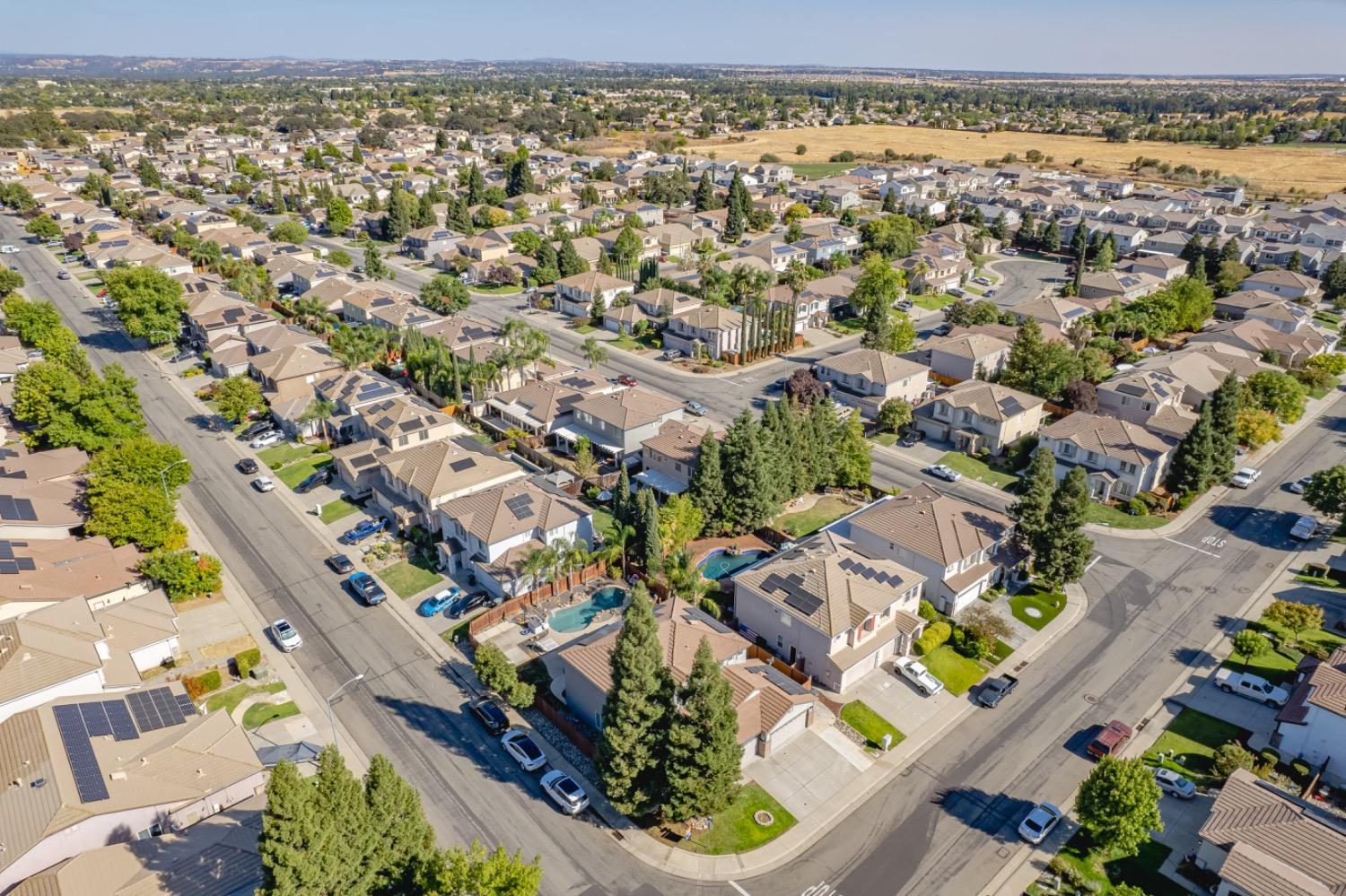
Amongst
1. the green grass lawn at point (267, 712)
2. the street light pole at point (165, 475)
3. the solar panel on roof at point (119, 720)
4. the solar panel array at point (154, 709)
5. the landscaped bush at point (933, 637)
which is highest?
the street light pole at point (165, 475)

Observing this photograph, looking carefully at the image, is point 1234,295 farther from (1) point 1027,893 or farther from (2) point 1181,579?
(1) point 1027,893

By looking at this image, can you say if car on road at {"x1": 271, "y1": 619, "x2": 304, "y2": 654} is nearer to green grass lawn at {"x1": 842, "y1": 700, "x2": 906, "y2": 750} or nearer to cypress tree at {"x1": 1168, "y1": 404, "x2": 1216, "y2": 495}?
green grass lawn at {"x1": 842, "y1": 700, "x2": 906, "y2": 750}

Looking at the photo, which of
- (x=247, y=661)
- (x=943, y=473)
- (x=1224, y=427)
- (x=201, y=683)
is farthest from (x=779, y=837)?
(x=1224, y=427)

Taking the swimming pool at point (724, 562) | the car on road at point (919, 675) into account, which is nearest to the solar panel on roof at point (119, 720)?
the swimming pool at point (724, 562)

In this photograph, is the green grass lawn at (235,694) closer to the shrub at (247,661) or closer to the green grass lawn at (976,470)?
the shrub at (247,661)

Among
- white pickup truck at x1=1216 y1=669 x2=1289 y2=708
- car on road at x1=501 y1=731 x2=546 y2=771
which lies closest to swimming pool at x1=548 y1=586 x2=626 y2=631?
car on road at x1=501 y1=731 x2=546 y2=771

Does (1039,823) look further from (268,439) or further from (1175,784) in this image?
(268,439)

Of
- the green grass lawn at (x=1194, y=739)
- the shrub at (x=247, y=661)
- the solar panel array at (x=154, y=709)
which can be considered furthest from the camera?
the shrub at (x=247, y=661)
